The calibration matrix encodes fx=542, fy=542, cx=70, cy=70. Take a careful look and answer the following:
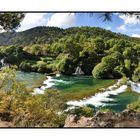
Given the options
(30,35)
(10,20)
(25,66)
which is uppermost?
(10,20)

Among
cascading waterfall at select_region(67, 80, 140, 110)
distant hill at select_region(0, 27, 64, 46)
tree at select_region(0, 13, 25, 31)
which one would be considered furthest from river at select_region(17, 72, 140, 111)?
tree at select_region(0, 13, 25, 31)

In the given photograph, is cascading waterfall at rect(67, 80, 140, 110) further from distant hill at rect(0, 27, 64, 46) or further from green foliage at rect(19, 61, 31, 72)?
distant hill at rect(0, 27, 64, 46)

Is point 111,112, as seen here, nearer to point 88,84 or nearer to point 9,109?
point 88,84

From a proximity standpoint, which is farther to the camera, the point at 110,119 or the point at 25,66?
the point at 25,66

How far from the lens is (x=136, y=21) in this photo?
4.22m

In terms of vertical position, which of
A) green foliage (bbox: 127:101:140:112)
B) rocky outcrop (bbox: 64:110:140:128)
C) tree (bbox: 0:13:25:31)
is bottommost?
rocky outcrop (bbox: 64:110:140:128)

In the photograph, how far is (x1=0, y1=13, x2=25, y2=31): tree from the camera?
4.25 metres

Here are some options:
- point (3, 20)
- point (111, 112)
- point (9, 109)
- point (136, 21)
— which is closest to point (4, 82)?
point (9, 109)

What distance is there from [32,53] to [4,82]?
0.34 meters

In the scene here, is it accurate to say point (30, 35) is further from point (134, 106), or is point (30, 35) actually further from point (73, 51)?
point (134, 106)

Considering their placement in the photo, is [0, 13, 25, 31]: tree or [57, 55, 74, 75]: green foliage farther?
[57, 55, 74, 75]: green foliage

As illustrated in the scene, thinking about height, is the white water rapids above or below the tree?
below

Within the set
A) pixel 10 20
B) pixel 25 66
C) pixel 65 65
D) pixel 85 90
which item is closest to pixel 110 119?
pixel 85 90

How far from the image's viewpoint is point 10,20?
14.0 ft
